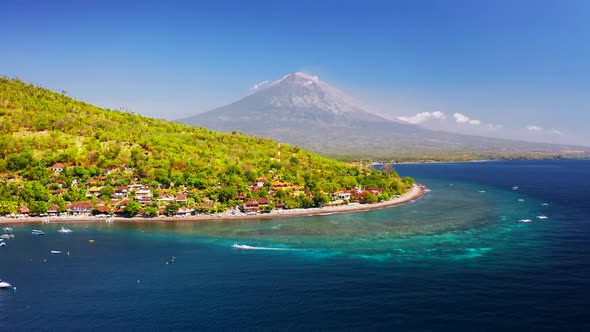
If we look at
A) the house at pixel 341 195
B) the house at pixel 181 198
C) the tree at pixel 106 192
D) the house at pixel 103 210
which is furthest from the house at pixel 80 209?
the house at pixel 341 195

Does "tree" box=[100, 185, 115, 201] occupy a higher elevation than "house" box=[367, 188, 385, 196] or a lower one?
higher

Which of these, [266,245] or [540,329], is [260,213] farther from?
[540,329]

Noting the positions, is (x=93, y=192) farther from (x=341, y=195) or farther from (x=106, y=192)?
(x=341, y=195)

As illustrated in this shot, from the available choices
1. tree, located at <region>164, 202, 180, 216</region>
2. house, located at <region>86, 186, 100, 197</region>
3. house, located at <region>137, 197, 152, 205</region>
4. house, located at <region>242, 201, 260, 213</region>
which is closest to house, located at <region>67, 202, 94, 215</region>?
house, located at <region>86, 186, 100, 197</region>

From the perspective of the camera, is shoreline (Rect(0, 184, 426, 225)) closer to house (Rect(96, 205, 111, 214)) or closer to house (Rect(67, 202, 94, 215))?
house (Rect(96, 205, 111, 214))

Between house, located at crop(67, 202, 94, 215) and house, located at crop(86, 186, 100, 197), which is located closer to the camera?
house, located at crop(67, 202, 94, 215)

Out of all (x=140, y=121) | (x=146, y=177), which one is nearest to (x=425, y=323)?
(x=146, y=177)

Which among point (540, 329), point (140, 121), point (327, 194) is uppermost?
point (140, 121)

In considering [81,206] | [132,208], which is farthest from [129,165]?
[132,208]
